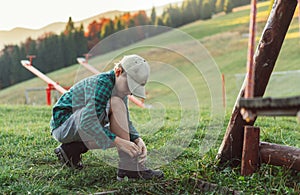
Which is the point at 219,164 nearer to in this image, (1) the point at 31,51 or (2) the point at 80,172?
(2) the point at 80,172

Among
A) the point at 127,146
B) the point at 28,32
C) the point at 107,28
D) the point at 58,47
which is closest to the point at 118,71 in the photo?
the point at 127,146

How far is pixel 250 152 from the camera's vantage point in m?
2.96

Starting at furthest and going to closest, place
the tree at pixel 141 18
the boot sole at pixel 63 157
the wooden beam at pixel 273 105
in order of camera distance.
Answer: the tree at pixel 141 18
the boot sole at pixel 63 157
the wooden beam at pixel 273 105

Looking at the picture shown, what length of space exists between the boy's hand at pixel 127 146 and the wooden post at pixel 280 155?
825 mm

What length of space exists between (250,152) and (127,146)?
2.60 feet

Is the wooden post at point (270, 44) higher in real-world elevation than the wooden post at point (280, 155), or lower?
higher

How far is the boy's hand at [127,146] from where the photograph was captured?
2867 millimetres

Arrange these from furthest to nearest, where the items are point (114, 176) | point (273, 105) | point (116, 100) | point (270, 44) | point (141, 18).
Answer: point (141, 18) < point (114, 176) < point (116, 100) < point (270, 44) < point (273, 105)

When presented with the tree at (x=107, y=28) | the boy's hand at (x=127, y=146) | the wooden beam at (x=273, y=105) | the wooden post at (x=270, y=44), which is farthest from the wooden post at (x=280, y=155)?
the tree at (x=107, y=28)

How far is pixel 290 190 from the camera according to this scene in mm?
2701

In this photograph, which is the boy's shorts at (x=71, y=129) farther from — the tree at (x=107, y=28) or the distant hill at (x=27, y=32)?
the tree at (x=107, y=28)

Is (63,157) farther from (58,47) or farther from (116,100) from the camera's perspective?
(58,47)

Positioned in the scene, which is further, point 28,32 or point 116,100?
point 28,32

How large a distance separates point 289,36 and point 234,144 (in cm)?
1730
